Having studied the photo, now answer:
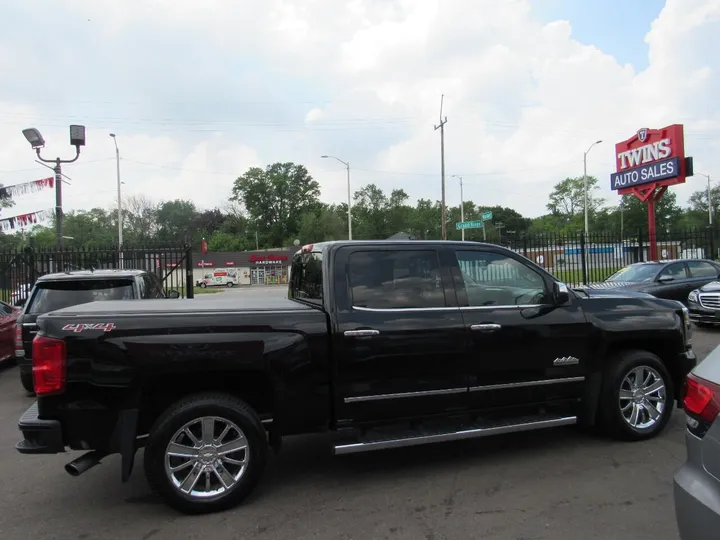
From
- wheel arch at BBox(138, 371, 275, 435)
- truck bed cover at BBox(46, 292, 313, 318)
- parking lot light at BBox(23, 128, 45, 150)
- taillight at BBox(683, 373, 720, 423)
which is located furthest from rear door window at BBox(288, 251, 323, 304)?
parking lot light at BBox(23, 128, 45, 150)

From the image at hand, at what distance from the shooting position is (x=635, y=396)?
490 centimetres

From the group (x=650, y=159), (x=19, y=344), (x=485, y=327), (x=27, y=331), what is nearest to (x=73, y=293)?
(x=27, y=331)

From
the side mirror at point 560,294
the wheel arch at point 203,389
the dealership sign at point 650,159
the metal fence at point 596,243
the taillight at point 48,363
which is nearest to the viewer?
the taillight at point 48,363

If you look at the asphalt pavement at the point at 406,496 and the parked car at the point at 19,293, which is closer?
the asphalt pavement at the point at 406,496

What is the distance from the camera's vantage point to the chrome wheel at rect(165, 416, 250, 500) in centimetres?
371

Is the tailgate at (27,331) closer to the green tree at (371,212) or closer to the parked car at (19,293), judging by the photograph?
the parked car at (19,293)

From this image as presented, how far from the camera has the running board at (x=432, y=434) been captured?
4004mm

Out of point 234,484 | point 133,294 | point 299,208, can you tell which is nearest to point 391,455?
point 234,484

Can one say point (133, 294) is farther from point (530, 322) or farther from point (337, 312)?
point (530, 322)

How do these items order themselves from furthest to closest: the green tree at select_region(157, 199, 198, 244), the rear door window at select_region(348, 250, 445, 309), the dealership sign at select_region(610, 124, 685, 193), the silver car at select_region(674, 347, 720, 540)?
the green tree at select_region(157, 199, 198, 244) < the dealership sign at select_region(610, 124, 685, 193) < the rear door window at select_region(348, 250, 445, 309) < the silver car at select_region(674, 347, 720, 540)

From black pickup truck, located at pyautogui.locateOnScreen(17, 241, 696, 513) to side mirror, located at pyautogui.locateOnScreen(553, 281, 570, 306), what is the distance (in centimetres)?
1

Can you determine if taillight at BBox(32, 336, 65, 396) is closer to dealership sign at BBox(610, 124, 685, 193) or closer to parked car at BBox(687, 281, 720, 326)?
parked car at BBox(687, 281, 720, 326)

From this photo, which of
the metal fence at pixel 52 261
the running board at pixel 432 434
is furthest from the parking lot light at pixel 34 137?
the running board at pixel 432 434

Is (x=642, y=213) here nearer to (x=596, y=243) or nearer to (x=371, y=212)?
(x=371, y=212)
